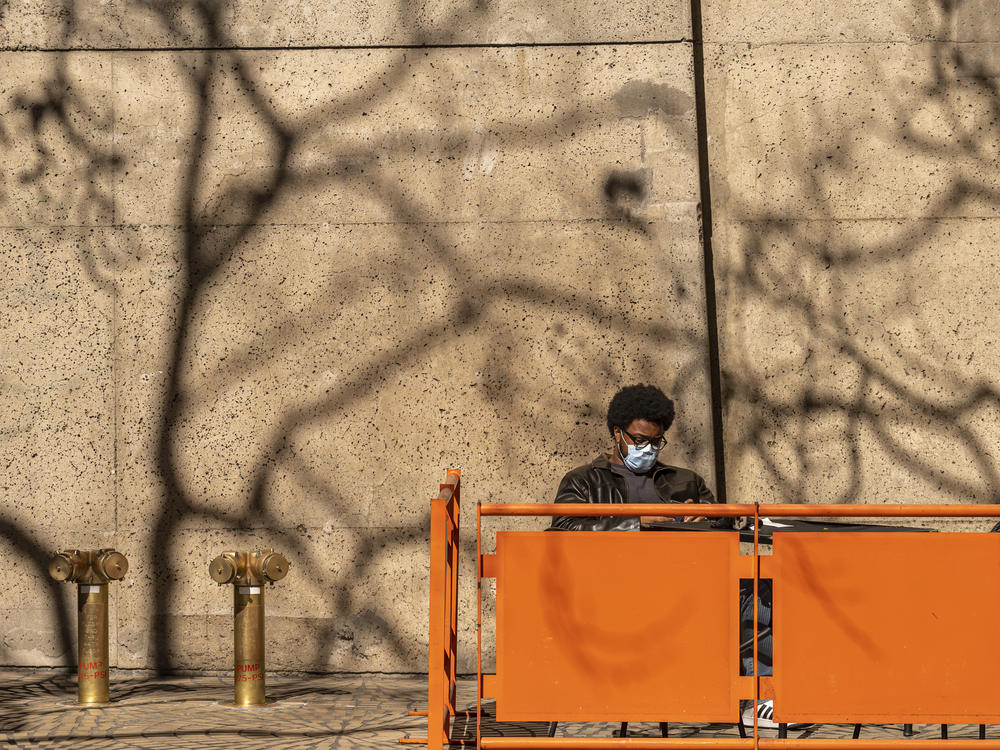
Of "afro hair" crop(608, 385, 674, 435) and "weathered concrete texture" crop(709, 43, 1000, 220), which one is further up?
"weathered concrete texture" crop(709, 43, 1000, 220)

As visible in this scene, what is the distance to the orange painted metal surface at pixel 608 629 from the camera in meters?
3.68

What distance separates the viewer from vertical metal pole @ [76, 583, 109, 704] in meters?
5.30

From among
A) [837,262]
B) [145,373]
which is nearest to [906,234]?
[837,262]

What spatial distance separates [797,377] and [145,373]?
3.74 meters

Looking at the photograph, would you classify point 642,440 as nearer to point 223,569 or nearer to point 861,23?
point 223,569

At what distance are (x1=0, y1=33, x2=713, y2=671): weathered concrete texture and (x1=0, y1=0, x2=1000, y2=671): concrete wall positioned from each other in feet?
0.06

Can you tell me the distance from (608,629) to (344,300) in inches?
130

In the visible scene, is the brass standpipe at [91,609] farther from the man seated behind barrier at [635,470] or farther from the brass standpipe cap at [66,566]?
the man seated behind barrier at [635,470]

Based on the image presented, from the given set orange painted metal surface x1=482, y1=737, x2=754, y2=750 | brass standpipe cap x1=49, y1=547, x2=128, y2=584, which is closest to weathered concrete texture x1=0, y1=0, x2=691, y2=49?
brass standpipe cap x1=49, y1=547, x2=128, y2=584

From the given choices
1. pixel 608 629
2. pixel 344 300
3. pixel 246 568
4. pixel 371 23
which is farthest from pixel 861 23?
pixel 246 568

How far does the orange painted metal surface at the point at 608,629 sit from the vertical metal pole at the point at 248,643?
1965 mm

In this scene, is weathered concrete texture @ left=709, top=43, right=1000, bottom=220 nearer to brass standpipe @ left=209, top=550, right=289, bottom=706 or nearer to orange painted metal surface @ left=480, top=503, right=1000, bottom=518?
orange painted metal surface @ left=480, top=503, right=1000, bottom=518

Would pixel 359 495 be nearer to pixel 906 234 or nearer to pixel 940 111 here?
pixel 906 234

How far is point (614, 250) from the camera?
648 cm
